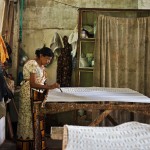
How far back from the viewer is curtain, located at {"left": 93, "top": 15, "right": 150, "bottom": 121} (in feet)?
16.2

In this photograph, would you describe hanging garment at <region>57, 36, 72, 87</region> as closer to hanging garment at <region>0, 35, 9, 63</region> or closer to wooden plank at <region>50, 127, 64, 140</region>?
hanging garment at <region>0, 35, 9, 63</region>

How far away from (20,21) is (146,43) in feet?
7.83

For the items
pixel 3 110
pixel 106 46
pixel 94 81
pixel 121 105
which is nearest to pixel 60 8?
pixel 106 46

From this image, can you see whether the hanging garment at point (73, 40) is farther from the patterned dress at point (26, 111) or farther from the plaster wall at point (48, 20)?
the patterned dress at point (26, 111)

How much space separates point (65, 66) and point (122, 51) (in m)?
1.11

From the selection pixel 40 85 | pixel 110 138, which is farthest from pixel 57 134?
pixel 40 85

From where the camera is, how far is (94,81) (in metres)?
5.02

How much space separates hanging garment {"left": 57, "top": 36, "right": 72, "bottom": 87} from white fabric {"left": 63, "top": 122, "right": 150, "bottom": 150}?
3.05 metres

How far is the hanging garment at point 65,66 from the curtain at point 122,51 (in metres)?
0.61

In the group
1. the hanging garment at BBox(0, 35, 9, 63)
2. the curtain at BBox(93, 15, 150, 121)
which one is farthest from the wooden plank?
the curtain at BBox(93, 15, 150, 121)

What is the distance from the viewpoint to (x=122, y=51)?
4992 mm

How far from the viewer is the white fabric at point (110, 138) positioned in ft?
6.50

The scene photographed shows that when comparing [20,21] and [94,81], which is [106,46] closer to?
[94,81]

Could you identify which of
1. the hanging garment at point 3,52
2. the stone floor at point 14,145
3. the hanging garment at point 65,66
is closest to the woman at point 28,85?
the stone floor at point 14,145
